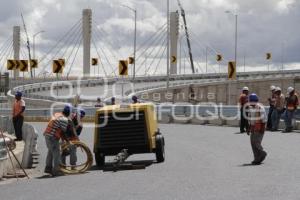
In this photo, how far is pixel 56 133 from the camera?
15898 mm

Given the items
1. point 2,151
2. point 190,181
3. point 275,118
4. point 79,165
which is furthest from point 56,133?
point 275,118

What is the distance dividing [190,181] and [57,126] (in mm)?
3564

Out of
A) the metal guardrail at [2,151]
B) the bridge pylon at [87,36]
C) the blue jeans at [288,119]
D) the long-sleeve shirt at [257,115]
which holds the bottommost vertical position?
the metal guardrail at [2,151]

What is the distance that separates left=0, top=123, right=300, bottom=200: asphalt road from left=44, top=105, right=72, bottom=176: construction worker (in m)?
0.52

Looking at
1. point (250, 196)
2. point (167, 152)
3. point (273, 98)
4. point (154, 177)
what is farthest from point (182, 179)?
point (273, 98)

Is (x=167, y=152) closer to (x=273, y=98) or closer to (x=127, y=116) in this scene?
(x=127, y=116)

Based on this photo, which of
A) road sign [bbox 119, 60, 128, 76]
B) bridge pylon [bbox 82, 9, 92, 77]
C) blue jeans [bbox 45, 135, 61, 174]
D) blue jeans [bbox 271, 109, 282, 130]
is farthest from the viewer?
bridge pylon [bbox 82, 9, 92, 77]

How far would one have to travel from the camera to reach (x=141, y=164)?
17.5 m

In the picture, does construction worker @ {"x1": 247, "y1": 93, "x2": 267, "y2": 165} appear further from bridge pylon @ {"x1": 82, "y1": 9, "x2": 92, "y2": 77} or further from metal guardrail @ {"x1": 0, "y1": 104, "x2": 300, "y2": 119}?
bridge pylon @ {"x1": 82, "y1": 9, "x2": 92, "y2": 77}

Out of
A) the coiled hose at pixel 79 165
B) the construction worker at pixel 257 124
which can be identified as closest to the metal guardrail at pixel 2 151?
the coiled hose at pixel 79 165

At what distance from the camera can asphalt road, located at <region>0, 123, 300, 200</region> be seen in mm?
11859

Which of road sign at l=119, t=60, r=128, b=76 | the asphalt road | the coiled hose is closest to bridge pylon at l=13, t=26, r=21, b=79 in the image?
road sign at l=119, t=60, r=128, b=76

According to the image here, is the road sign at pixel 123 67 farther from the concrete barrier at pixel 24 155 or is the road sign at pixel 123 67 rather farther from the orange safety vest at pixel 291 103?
the concrete barrier at pixel 24 155

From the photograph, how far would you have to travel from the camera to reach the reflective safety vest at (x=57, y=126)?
1577 centimetres
